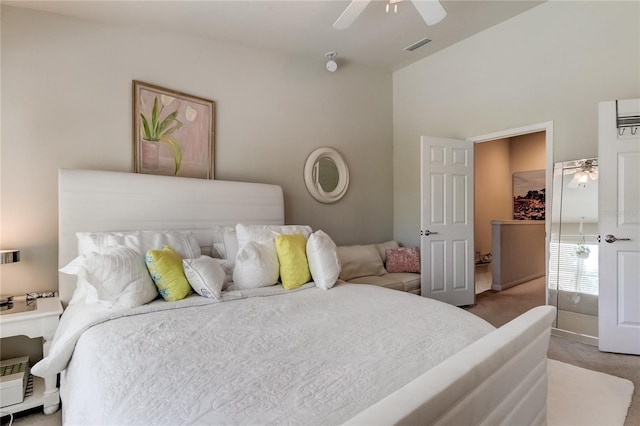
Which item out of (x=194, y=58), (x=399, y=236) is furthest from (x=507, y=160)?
(x=194, y=58)

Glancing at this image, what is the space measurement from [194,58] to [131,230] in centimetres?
181

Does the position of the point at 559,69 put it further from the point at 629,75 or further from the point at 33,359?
the point at 33,359

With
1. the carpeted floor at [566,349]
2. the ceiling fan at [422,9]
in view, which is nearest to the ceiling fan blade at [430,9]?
the ceiling fan at [422,9]

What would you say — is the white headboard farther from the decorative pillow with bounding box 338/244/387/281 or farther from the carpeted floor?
the carpeted floor

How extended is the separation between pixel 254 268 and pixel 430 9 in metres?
2.25

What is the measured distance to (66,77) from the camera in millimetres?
2602

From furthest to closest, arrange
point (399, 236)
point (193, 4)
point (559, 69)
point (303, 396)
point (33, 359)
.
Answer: point (399, 236) < point (559, 69) < point (193, 4) < point (33, 359) < point (303, 396)

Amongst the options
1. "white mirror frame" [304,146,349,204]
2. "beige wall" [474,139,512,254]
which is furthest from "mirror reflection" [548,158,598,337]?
"beige wall" [474,139,512,254]

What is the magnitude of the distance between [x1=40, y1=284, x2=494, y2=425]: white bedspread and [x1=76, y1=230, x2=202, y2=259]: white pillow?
0.49 meters

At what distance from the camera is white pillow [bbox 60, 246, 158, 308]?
70.9 inches

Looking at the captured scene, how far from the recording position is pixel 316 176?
13.1 feet

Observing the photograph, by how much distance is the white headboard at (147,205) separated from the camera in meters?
2.37

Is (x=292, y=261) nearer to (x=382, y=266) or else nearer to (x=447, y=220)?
(x=382, y=266)

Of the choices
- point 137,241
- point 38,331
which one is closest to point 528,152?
point 137,241
